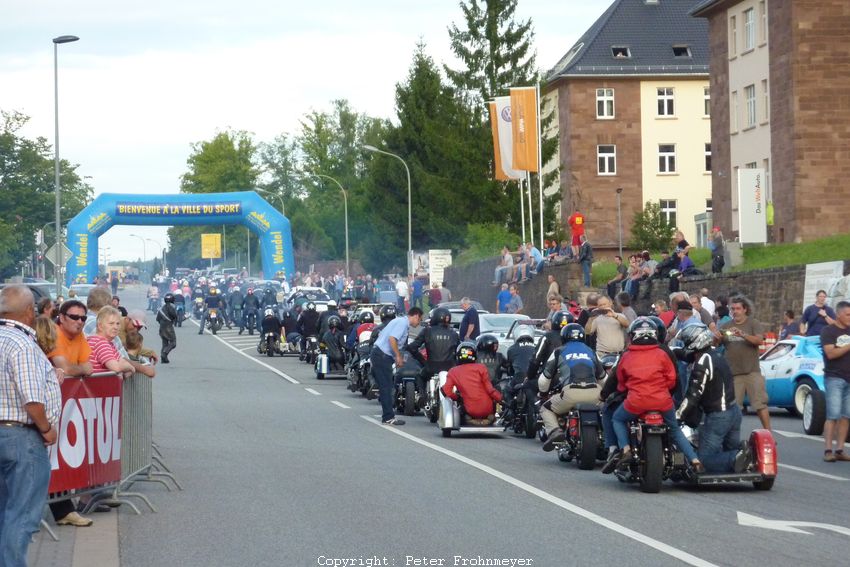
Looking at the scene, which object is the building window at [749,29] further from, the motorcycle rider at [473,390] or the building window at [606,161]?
the motorcycle rider at [473,390]

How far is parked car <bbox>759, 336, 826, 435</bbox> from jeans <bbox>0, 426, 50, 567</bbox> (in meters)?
15.1

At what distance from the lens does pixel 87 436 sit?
11664 mm

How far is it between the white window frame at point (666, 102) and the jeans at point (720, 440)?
6780 centimetres

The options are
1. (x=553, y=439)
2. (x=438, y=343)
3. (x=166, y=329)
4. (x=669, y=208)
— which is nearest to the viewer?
(x=553, y=439)

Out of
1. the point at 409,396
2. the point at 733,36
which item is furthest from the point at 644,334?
the point at 733,36

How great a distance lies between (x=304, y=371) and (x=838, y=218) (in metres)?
20.7

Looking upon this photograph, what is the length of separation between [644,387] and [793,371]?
1028cm

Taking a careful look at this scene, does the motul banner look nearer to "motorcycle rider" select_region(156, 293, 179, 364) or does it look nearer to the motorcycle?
the motorcycle

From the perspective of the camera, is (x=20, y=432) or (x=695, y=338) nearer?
(x=20, y=432)

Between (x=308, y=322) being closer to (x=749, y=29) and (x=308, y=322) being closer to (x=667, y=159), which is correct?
(x=749, y=29)

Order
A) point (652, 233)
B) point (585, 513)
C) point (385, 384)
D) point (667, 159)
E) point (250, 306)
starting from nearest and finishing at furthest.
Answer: point (585, 513) < point (385, 384) < point (250, 306) < point (652, 233) < point (667, 159)

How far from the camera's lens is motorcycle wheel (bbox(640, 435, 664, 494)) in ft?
44.0

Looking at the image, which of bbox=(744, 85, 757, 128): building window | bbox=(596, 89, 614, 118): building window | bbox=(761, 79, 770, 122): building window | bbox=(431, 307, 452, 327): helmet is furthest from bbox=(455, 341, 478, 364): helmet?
bbox=(596, 89, 614, 118): building window

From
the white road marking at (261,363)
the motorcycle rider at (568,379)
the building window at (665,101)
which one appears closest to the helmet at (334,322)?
the white road marking at (261,363)
